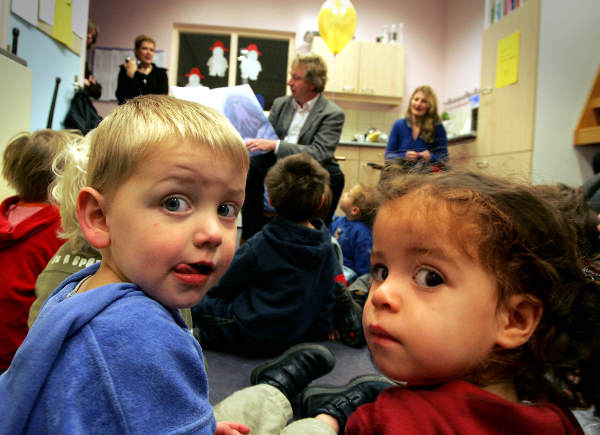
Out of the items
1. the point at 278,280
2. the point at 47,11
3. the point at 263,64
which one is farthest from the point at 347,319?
the point at 263,64

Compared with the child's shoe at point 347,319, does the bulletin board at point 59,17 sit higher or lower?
higher

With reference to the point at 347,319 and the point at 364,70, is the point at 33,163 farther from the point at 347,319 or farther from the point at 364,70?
the point at 364,70

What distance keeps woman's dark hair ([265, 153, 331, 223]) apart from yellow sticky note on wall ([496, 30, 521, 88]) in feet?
8.29

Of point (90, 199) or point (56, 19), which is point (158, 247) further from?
point (56, 19)

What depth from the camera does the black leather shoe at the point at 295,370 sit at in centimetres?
112

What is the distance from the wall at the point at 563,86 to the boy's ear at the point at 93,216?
2952mm

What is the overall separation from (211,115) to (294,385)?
0.76 meters

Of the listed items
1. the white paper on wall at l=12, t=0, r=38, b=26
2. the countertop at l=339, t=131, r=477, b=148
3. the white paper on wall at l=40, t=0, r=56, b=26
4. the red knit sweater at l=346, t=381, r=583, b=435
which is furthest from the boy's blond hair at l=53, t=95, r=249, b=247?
the countertop at l=339, t=131, r=477, b=148

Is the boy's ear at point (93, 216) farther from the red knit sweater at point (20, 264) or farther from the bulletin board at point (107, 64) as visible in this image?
the bulletin board at point (107, 64)

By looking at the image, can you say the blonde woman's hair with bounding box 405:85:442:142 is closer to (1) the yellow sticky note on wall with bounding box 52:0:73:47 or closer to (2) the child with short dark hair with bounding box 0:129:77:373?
(1) the yellow sticky note on wall with bounding box 52:0:73:47

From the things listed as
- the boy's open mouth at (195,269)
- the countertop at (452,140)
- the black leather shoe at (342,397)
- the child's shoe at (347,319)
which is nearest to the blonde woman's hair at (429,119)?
the countertop at (452,140)

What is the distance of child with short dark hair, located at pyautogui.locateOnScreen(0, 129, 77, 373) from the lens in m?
1.16

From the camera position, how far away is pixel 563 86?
10.0 feet

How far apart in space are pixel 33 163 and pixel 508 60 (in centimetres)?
342
